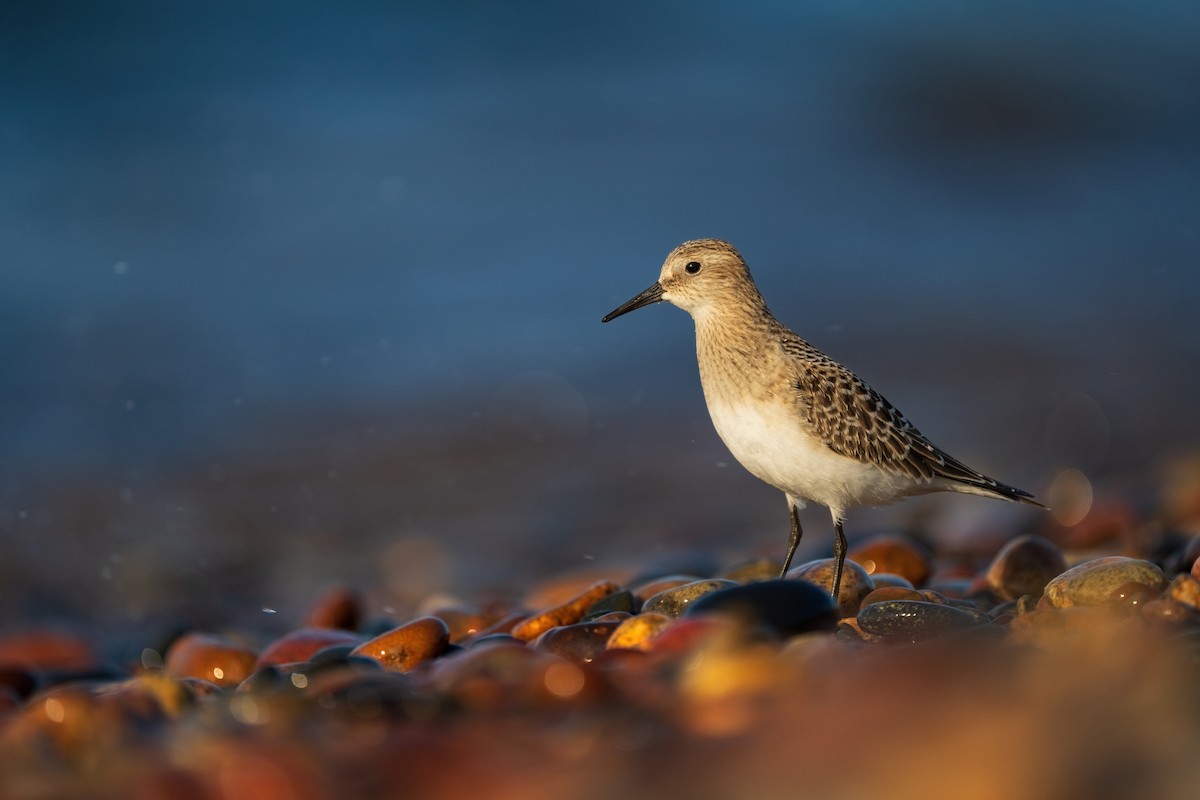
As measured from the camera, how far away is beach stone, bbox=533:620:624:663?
4.20 m

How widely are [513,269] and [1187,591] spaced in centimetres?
941

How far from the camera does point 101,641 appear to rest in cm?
713

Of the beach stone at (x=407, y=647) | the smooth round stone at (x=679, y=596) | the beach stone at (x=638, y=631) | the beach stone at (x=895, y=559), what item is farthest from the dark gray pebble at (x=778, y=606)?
the beach stone at (x=895, y=559)

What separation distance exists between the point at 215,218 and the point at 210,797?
38.0 feet

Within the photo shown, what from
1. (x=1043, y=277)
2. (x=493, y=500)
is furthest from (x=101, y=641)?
(x=1043, y=277)

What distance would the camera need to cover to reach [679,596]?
4.72 m

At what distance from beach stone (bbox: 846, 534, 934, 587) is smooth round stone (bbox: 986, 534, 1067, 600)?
A: 0.44 meters

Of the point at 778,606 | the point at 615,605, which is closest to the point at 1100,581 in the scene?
the point at 778,606

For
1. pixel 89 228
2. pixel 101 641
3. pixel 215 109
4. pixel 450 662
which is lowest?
pixel 101 641

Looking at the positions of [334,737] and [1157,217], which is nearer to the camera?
[334,737]

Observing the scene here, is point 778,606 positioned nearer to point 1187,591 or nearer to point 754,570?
point 1187,591

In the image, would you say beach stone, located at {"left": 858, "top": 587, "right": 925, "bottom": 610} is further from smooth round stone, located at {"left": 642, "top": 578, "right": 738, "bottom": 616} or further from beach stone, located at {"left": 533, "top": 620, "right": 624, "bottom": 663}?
beach stone, located at {"left": 533, "top": 620, "right": 624, "bottom": 663}

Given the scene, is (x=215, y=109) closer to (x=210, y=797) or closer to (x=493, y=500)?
(x=493, y=500)

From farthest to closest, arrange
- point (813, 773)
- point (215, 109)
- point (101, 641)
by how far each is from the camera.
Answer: point (215, 109), point (101, 641), point (813, 773)
